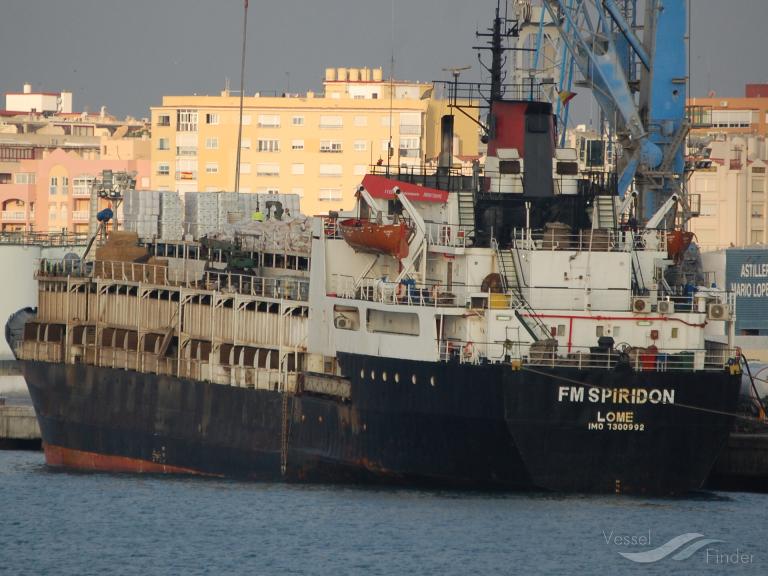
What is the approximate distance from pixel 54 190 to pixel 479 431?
116253 millimetres

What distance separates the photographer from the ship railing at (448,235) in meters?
60.0

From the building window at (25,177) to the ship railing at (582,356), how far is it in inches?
4663

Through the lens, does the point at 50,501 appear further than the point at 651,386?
Yes

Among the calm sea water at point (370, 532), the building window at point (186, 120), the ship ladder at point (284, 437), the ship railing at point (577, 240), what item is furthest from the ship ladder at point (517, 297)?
the building window at point (186, 120)

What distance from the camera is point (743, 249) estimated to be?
10125 centimetres

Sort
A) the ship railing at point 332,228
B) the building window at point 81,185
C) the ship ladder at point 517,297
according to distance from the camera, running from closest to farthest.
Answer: the ship ladder at point 517,297
the ship railing at point 332,228
the building window at point 81,185

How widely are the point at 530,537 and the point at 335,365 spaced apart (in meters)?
13.1

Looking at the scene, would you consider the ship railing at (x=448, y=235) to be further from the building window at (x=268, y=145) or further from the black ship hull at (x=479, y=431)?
the building window at (x=268, y=145)

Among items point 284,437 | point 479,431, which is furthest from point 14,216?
point 479,431

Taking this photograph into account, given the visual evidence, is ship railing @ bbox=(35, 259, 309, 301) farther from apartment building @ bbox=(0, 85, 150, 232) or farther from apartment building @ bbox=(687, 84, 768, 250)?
apartment building @ bbox=(0, 85, 150, 232)

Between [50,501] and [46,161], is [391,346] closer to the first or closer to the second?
[50,501]

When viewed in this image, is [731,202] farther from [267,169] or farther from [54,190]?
[54,190]

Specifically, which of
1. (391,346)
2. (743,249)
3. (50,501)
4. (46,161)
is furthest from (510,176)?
(46,161)

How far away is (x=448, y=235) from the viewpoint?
6069 cm
